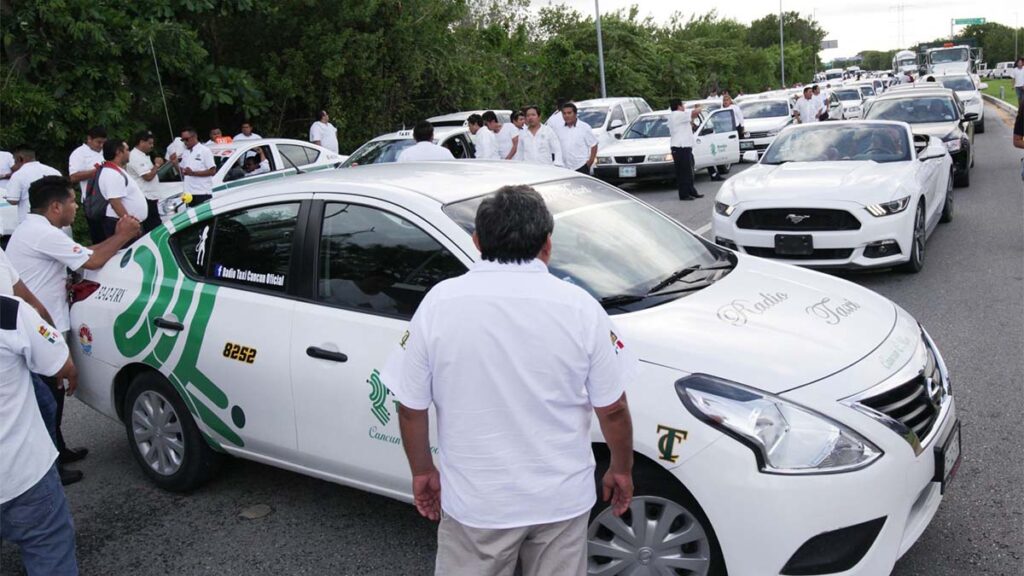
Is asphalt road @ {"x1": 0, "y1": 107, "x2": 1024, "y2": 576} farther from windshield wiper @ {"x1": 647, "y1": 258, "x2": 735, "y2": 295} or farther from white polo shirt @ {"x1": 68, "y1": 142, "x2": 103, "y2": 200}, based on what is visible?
white polo shirt @ {"x1": 68, "y1": 142, "x2": 103, "y2": 200}

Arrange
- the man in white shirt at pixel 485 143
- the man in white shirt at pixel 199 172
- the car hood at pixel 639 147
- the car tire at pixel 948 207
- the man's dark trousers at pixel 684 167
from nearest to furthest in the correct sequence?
the car tire at pixel 948 207
the man in white shirt at pixel 199 172
the man in white shirt at pixel 485 143
the man's dark trousers at pixel 684 167
the car hood at pixel 639 147

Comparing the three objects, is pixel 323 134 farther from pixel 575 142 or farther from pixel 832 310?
pixel 832 310

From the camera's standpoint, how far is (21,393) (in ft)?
10.7

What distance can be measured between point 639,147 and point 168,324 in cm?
1295

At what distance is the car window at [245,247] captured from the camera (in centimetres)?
423

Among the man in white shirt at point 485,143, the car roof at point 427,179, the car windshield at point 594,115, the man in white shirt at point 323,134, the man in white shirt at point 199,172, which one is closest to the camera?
the car roof at point 427,179

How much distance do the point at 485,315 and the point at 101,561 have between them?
281 cm

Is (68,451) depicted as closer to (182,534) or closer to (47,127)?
(182,534)

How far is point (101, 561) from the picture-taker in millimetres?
4098

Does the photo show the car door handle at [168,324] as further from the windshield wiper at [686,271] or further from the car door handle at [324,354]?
the windshield wiper at [686,271]

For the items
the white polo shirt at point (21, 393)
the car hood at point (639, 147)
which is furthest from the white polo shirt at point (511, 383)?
the car hood at point (639, 147)

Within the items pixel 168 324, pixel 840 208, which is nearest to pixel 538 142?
pixel 840 208

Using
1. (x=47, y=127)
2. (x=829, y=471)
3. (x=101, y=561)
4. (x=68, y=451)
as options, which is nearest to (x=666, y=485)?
(x=829, y=471)

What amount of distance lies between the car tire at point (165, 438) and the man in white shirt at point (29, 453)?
1063 millimetres
